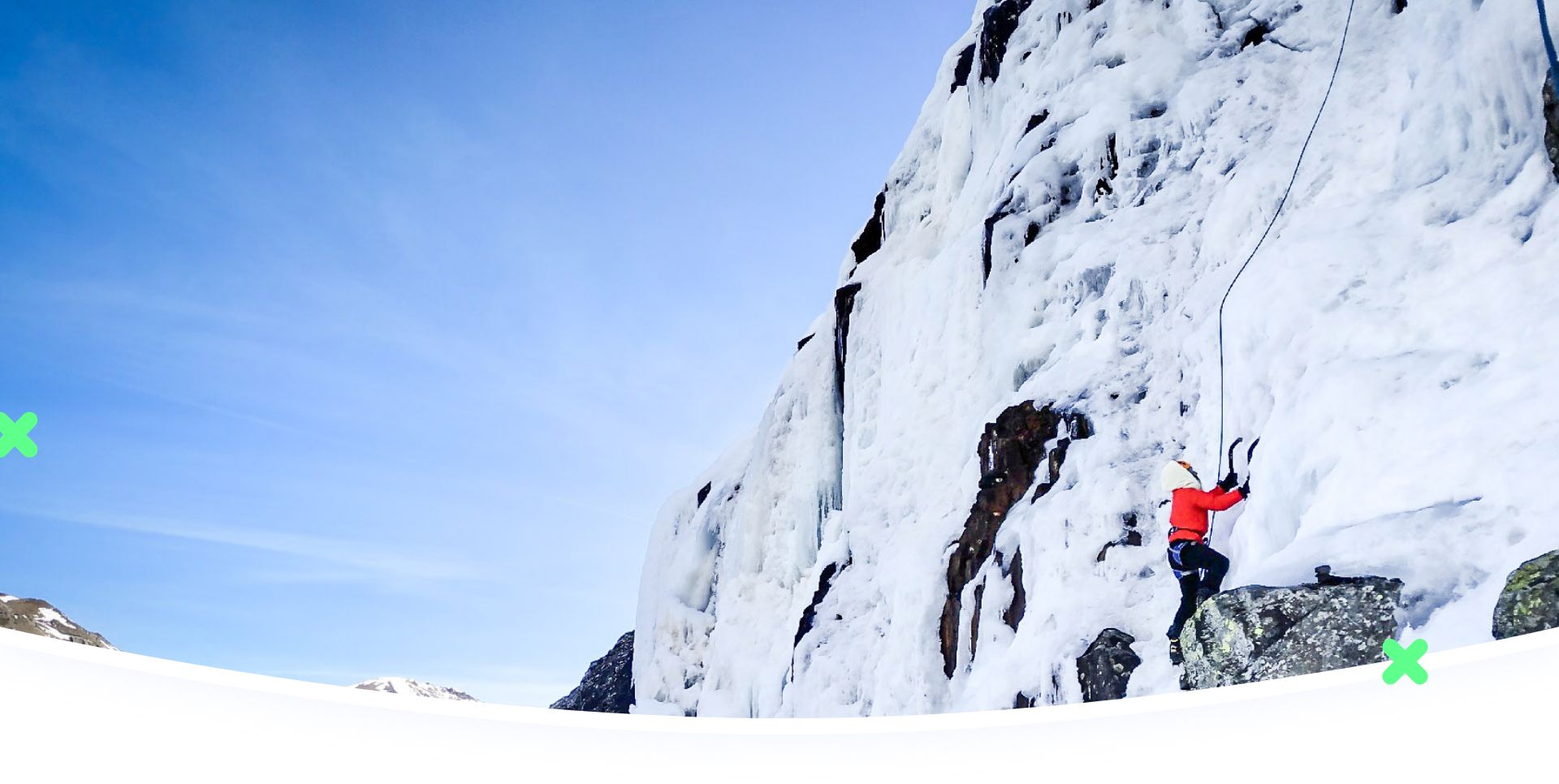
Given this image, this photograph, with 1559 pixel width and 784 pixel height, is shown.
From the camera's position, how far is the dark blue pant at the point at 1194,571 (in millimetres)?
3299

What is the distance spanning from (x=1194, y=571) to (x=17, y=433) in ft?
10.9

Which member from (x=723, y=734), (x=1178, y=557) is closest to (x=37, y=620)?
(x=723, y=734)

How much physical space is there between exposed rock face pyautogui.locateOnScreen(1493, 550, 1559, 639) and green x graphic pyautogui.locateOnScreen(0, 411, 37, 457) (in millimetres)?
3355

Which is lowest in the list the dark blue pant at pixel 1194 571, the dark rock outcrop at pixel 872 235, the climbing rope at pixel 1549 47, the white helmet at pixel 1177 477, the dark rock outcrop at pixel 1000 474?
the dark blue pant at pixel 1194 571

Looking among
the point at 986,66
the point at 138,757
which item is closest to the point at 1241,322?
the point at 138,757

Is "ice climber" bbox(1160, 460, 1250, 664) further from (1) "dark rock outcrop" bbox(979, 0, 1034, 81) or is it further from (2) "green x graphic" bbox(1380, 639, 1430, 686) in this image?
(1) "dark rock outcrop" bbox(979, 0, 1034, 81)

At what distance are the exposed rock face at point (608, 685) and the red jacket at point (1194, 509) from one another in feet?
33.4

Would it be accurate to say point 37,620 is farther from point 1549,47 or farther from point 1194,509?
point 1549,47

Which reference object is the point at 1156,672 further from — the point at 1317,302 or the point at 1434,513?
the point at 1317,302

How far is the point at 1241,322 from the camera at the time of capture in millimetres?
3969

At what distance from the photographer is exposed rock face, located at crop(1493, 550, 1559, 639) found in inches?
88.7

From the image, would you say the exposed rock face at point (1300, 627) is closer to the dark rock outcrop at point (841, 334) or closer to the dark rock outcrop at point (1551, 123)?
the dark rock outcrop at point (1551, 123)

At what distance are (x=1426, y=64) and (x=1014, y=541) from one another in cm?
278

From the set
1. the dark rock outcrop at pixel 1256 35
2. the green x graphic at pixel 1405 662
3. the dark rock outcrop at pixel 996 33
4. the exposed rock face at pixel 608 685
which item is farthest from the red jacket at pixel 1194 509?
the exposed rock face at pixel 608 685
